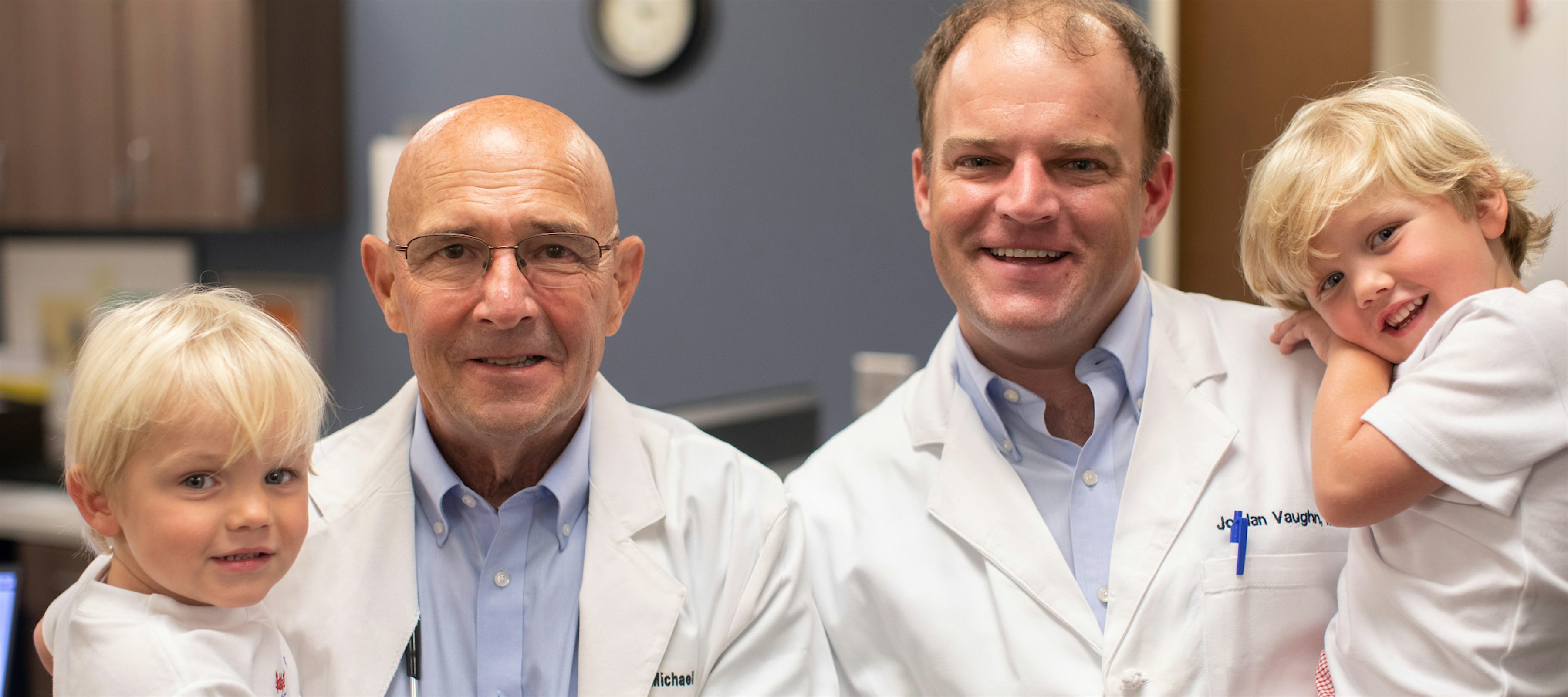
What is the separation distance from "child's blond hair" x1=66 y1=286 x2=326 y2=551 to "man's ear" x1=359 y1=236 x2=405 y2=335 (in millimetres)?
218

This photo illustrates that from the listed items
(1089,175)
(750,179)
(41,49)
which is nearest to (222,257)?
(41,49)

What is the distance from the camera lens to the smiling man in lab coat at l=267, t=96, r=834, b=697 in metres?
1.24

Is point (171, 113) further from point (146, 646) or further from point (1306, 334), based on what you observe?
point (1306, 334)

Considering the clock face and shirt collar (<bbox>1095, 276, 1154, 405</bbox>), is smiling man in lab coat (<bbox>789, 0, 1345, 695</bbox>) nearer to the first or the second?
shirt collar (<bbox>1095, 276, 1154, 405</bbox>)

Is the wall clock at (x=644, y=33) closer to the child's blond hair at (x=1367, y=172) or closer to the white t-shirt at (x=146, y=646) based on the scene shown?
the child's blond hair at (x=1367, y=172)

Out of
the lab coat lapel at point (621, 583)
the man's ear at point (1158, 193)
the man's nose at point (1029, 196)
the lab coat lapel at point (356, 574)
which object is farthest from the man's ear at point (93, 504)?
the man's ear at point (1158, 193)

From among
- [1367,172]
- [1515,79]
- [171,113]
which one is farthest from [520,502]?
[171,113]

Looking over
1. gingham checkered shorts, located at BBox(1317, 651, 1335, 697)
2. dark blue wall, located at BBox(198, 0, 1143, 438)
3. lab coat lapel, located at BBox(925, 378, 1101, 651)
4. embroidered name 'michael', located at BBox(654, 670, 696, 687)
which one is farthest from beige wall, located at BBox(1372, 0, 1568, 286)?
dark blue wall, located at BBox(198, 0, 1143, 438)

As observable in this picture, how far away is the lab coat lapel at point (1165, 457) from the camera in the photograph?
1340 mm

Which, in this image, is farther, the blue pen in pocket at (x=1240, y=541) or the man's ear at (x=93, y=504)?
the blue pen in pocket at (x=1240, y=541)

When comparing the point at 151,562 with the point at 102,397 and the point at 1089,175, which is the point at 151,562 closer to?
the point at 102,397

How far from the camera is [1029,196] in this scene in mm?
1339

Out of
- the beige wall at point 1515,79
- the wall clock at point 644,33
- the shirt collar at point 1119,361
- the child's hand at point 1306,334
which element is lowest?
the shirt collar at point 1119,361

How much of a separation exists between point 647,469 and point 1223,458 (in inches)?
29.2
